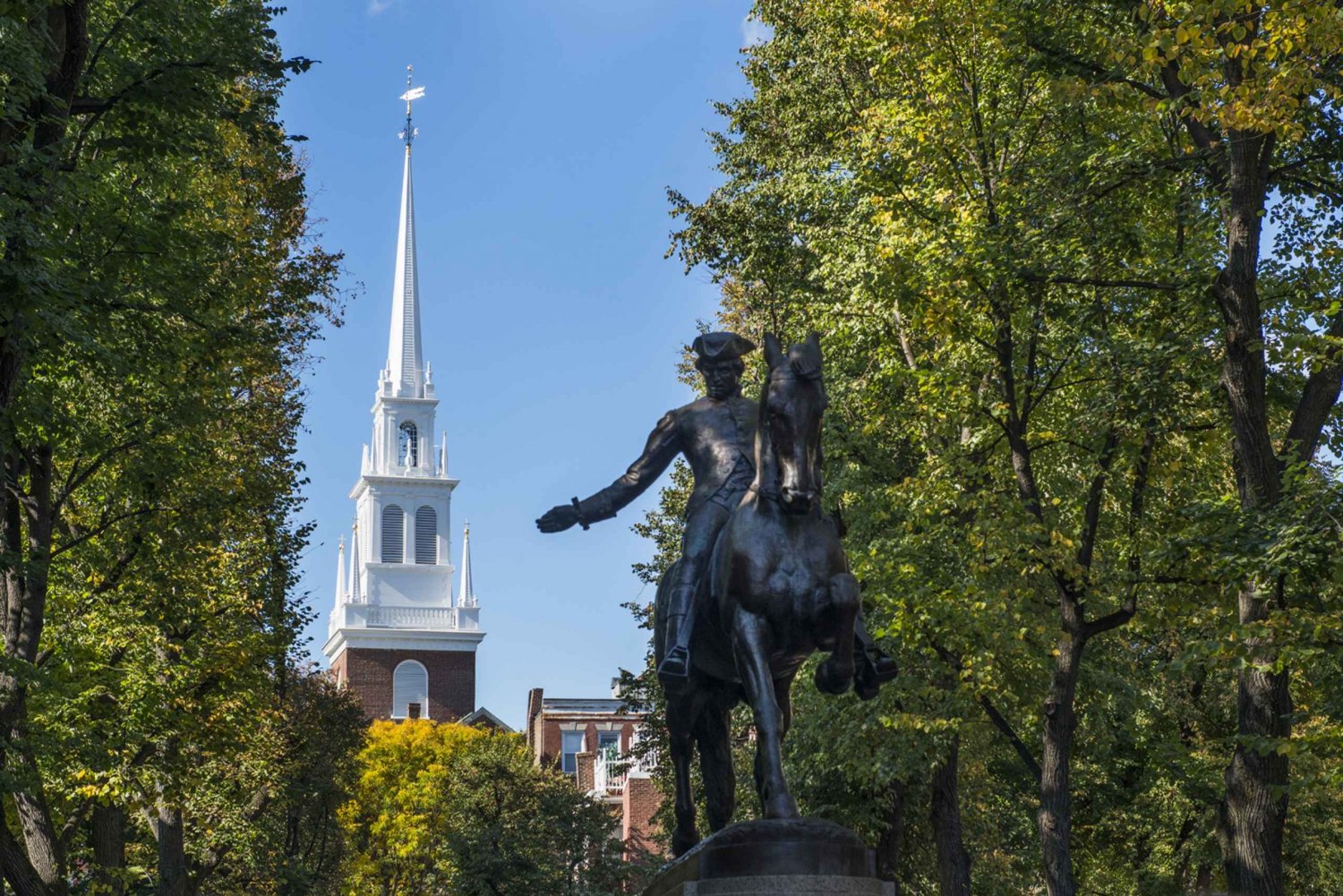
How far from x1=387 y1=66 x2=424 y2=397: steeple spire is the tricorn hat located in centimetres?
12131

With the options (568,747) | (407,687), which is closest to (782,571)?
(568,747)

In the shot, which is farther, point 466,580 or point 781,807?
point 466,580

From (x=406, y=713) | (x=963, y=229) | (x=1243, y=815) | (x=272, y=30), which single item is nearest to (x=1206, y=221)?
(x=963, y=229)

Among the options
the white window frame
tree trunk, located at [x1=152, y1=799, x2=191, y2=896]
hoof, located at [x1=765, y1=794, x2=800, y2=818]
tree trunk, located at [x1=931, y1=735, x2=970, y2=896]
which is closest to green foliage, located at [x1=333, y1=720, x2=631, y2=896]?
tree trunk, located at [x1=152, y1=799, x2=191, y2=896]

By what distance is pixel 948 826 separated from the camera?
94.3ft

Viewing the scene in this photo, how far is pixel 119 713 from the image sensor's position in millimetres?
28734

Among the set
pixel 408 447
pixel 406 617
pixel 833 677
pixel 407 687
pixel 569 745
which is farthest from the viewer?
pixel 408 447

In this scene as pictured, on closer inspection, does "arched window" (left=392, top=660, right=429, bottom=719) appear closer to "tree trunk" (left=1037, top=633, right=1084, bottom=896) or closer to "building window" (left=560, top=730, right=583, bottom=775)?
"building window" (left=560, top=730, right=583, bottom=775)

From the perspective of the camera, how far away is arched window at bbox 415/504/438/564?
130 meters

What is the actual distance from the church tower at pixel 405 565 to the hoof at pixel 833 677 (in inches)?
4309

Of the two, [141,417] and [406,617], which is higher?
[406,617]

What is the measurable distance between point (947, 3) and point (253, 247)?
35.3 feet

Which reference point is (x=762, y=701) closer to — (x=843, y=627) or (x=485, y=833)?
(x=843, y=627)

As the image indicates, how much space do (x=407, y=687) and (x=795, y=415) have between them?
371ft
